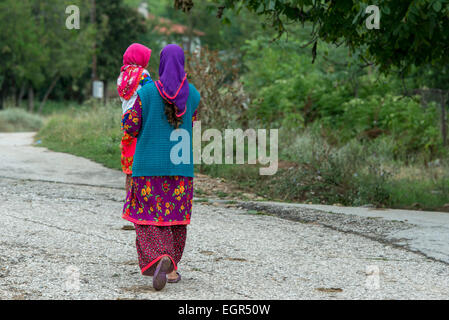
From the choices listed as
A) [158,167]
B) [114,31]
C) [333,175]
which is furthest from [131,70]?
[114,31]

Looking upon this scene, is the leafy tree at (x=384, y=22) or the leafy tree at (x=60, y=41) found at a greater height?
the leafy tree at (x=60, y=41)

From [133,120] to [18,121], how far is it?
22985mm

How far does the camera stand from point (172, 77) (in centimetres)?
512

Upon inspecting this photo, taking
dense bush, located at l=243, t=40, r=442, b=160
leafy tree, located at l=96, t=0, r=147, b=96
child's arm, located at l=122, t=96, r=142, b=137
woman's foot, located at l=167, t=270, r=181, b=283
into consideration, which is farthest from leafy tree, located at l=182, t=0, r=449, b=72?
leafy tree, located at l=96, t=0, r=147, b=96

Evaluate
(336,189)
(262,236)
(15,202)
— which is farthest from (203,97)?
(262,236)

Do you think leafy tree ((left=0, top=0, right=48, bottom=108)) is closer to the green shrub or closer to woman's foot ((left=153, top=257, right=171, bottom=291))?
the green shrub

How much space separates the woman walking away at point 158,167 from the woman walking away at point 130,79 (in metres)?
0.94

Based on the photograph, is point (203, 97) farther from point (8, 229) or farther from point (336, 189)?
point (8, 229)

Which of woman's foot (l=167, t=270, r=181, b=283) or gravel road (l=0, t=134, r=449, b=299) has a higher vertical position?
woman's foot (l=167, t=270, r=181, b=283)

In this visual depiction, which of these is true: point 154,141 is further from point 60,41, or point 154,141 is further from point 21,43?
point 60,41

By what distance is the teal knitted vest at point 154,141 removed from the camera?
5203 mm

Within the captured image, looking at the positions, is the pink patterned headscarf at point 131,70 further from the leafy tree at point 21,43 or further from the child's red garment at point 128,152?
the leafy tree at point 21,43

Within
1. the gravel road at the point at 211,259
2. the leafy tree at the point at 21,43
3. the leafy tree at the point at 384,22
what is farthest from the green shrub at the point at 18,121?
the leafy tree at the point at 384,22

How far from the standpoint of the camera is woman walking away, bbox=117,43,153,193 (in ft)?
20.5
